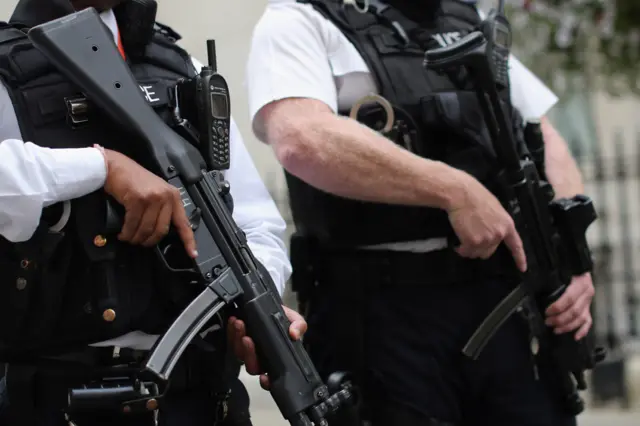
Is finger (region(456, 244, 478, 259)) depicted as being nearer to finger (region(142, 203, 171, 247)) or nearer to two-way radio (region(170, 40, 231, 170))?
two-way radio (region(170, 40, 231, 170))

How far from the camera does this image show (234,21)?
4215mm

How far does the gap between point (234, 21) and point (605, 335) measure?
3.59 m

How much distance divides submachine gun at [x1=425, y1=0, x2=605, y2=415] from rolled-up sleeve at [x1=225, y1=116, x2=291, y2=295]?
1.60 feet

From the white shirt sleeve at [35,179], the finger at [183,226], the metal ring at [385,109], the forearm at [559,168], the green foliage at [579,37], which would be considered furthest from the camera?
the green foliage at [579,37]

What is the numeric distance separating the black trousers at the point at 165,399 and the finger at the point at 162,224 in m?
0.23

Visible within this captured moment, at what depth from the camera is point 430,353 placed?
239 cm

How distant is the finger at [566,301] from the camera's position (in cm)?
250

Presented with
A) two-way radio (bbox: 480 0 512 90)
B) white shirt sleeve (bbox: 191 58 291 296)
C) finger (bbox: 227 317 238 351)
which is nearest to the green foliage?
two-way radio (bbox: 480 0 512 90)

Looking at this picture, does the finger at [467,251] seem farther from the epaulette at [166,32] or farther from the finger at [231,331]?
the epaulette at [166,32]

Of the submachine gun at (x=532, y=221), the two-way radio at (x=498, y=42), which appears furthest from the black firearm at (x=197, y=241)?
the two-way radio at (x=498, y=42)

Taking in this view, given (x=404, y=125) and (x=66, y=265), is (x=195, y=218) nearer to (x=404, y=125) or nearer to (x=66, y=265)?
(x=66, y=265)

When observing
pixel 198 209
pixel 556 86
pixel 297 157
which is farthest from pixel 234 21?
pixel 556 86

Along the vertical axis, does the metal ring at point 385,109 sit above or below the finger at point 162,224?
above

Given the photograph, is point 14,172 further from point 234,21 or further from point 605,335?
point 605,335
